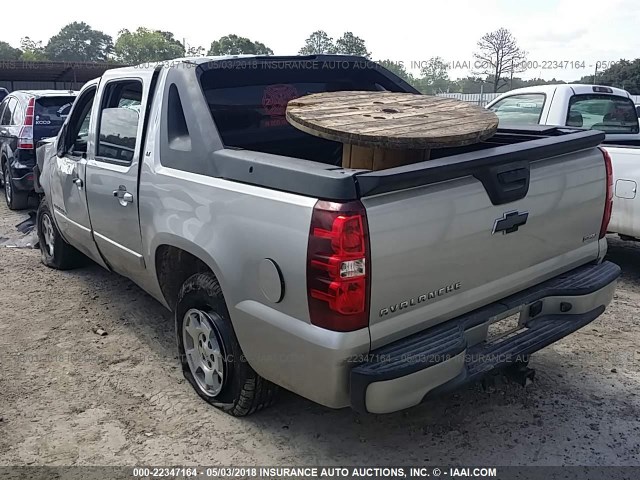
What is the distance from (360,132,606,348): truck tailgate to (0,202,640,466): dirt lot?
2.56 feet

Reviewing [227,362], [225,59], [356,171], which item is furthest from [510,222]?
[225,59]

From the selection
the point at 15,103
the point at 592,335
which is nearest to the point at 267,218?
the point at 592,335

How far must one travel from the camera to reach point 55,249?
5.89m

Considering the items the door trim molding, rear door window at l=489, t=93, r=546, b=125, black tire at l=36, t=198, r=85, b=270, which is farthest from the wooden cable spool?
black tire at l=36, t=198, r=85, b=270

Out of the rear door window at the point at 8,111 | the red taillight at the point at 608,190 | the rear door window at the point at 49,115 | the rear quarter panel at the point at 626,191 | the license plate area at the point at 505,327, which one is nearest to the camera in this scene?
the license plate area at the point at 505,327

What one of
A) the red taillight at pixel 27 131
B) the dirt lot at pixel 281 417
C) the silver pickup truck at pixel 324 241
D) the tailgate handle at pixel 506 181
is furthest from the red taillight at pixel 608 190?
the red taillight at pixel 27 131

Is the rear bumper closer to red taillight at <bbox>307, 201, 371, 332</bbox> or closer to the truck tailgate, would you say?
the truck tailgate

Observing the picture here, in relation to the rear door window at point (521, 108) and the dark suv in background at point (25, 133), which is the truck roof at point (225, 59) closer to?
the rear door window at point (521, 108)

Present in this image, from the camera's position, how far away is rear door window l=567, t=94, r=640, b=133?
648 centimetres

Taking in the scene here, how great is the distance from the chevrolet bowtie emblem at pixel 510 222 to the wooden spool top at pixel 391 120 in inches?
17.5

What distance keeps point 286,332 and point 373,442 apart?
952 millimetres

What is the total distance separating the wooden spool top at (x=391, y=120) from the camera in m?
2.84

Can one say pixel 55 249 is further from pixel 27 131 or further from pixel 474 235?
pixel 474 235

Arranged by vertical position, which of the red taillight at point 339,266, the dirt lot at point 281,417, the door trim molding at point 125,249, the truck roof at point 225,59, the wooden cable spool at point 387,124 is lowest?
the dirt lot at point 281,417
